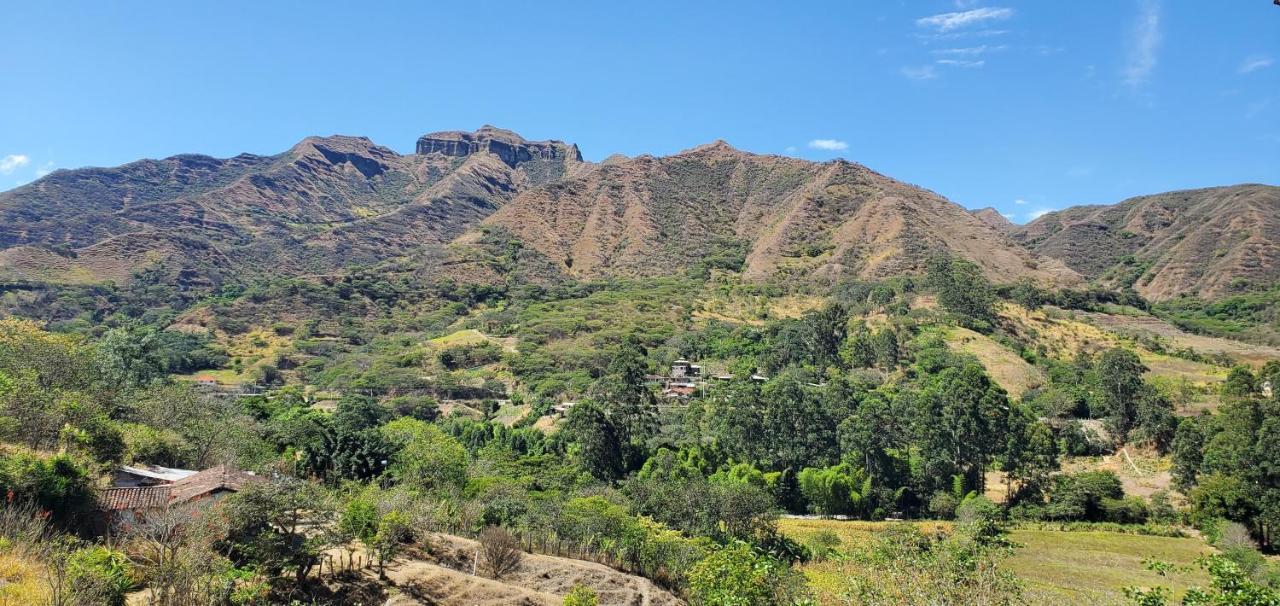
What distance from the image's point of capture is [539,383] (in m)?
72.6

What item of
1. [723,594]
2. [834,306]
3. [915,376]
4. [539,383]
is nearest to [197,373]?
[539,383]

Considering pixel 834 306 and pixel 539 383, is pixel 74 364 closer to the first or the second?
pixel 539 383

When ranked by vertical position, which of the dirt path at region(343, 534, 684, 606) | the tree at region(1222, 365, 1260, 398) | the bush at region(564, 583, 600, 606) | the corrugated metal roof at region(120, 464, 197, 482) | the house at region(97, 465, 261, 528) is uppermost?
the tree at region(1222, 365, 1260, 398)

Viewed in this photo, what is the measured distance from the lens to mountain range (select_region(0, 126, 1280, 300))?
12556 centimetres

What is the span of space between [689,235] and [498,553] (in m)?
135

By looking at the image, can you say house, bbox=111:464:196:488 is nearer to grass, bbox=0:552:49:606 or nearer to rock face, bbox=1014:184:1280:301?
grass, bbox=0:552:49:606

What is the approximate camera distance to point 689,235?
15488 cm

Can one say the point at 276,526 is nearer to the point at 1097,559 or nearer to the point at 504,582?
the point at 504,582

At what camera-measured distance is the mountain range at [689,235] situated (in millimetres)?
125562

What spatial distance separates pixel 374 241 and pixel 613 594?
18168 cm

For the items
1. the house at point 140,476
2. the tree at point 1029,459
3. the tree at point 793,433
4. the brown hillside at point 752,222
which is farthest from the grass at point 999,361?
the house at point 140,476

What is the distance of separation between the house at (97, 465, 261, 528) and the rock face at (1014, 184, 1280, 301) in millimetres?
163852

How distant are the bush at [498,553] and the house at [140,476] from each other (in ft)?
34.7

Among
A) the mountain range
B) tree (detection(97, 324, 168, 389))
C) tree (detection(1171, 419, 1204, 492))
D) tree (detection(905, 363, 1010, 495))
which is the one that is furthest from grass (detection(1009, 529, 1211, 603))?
the mountain range
